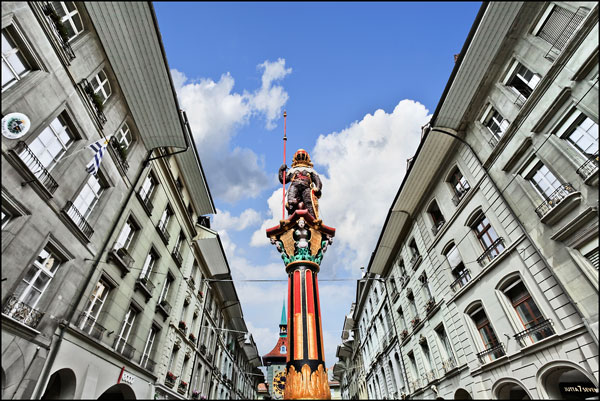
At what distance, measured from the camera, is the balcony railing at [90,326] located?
11921mm

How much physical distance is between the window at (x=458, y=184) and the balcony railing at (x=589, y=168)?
251 inches

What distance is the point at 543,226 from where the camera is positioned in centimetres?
1167

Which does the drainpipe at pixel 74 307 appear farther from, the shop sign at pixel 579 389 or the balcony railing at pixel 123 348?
the shop sign at pixel 579 389

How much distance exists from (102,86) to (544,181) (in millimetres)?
19664

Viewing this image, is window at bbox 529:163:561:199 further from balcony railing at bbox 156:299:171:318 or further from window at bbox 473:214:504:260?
balcony railing at bbox 156:299:171:318

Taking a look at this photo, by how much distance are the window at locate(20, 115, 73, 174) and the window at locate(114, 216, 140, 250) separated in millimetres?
4761

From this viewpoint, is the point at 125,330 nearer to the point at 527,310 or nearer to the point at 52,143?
the point at 52,143

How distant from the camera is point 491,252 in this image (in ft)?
48.4

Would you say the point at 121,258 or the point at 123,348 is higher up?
the point at 121,258

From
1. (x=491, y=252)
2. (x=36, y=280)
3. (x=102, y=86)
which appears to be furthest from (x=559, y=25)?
(x=36, y=280)

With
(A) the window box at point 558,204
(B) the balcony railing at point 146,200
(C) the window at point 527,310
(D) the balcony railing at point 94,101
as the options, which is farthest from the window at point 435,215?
(D) the balcony railing at point 94,101

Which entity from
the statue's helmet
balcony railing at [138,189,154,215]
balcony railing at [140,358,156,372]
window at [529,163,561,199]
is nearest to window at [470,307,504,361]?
window at [529,163,561,199]

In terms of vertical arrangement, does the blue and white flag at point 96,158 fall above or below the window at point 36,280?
above

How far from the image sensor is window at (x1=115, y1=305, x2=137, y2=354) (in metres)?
14.3
